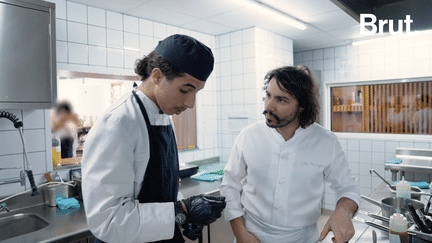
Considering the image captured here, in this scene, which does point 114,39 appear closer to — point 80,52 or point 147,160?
point 80,52

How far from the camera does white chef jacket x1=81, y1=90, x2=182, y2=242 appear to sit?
88cm

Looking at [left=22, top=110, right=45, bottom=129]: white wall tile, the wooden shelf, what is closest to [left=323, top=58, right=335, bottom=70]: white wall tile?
the wooden shelf

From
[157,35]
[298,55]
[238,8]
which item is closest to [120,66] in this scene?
[157,35]

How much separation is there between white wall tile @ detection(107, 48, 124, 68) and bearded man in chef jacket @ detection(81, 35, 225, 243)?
5.99 ft

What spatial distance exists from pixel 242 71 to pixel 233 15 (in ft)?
2.57

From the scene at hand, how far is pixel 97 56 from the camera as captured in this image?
2.69 meters

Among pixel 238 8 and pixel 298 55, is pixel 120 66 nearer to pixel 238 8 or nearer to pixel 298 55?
pixel 238 8

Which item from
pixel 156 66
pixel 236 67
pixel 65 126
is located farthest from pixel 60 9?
pixel 236 67

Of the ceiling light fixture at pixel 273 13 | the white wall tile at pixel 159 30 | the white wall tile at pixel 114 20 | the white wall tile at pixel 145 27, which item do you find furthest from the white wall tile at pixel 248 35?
the white wall tile at pixel 114 20

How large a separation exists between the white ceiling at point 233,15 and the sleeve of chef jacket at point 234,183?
168cm

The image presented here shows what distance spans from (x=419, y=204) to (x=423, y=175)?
2.11 metres

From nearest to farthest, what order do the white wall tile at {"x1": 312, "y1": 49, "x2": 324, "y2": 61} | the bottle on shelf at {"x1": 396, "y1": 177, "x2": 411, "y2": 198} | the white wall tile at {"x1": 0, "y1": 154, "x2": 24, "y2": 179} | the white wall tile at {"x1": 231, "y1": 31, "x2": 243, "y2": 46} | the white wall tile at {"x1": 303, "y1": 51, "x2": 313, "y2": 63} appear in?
the bottle on shelf at {"x1": 396, "y1": 177, "x2": 411, "y2": 198}
the white wall tile at {"x1": 0, "y1": 154, "x2": 24, "y2": 179}
the white wall tile at {"x1": 231, "y1": 31, "x2": 243, "y2": 46}
the white wall tile at {"x1": 312, "y1": 49, "x2": 324, "y2": 61}
the white wall tile at {"x1": 303, "y1": 51, "x2": 313, "y2": 63}

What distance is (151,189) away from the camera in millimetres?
1073

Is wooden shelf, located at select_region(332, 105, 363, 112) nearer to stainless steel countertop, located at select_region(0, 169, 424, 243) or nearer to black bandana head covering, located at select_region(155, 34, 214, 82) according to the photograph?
stainless steel countertop, located at select_region(0, 169, 424, 243)
